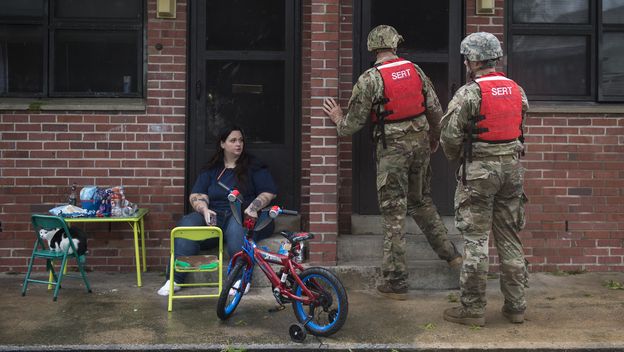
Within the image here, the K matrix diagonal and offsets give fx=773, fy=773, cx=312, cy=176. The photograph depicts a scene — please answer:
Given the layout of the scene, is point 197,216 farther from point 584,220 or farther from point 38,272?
point 584,220

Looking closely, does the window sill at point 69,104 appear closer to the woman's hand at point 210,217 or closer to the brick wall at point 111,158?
the brick wall at point 111,158

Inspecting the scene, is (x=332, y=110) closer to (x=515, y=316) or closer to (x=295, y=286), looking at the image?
(x=295, y=286)

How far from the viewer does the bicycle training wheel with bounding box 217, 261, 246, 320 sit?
5.76m

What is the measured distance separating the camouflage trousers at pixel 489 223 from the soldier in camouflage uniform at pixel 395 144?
0.72 m

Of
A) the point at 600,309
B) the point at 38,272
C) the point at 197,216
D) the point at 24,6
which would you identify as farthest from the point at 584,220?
the point at 24,6

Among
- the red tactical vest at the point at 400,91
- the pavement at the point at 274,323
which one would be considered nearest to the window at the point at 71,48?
the pavement at the point at 274,323

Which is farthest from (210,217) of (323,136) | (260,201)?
(323,136)

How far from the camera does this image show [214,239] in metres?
7.05

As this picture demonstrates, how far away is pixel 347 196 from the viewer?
299 inches

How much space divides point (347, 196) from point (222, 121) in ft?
4.84

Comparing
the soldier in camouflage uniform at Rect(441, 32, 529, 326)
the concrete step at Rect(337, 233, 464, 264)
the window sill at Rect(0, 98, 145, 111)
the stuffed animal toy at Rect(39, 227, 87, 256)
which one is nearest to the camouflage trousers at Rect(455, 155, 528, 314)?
the soldier in camouflage uniform at Rect(441, 32, 529, 326)

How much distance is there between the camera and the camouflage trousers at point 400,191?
21.0ft

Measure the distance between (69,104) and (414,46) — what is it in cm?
344

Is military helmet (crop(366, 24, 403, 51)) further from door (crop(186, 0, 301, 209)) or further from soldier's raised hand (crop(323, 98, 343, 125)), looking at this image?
door (crop(186, 0, 301, 209))
